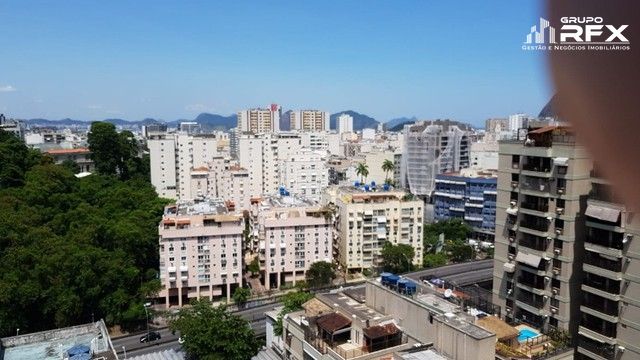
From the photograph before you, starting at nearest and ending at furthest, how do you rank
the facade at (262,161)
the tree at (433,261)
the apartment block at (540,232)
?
1. the apartment block at (540,232)
2. the tree at (433,261)
3. the facade at (262,161)

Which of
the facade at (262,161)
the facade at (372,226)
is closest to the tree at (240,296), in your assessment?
the facade at (372,226)

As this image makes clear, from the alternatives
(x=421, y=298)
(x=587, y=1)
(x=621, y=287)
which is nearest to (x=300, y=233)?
(x=421, y=298)

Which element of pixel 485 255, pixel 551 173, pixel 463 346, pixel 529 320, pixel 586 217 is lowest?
pixel 485 255

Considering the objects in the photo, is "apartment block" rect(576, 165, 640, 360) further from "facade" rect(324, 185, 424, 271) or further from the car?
"facade" rect(324, 185, 424, 271)

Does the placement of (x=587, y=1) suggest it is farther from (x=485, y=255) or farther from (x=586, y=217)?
(x=485, y=255)

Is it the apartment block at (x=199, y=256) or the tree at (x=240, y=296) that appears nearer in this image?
the tree at (x=240, y=296)

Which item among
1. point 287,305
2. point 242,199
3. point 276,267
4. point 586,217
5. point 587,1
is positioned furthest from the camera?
point 242,199

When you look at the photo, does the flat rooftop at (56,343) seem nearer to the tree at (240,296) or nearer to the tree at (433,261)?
the tree at (240,296)
